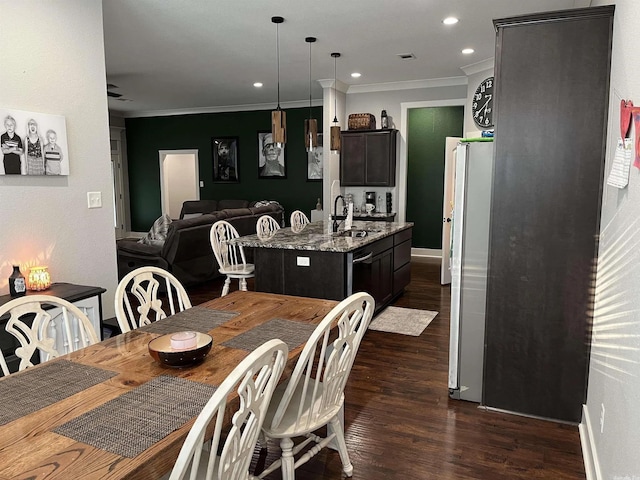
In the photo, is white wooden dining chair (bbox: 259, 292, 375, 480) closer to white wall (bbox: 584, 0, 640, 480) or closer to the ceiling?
white wall (bbox: 584, 0, 640, 480)

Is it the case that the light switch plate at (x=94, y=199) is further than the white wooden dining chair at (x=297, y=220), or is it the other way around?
the white wooden dining chair at (x=297, y=220)

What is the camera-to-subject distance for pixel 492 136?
2.89 meters

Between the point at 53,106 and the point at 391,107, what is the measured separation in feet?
17.3

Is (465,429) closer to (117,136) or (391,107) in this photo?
(391,107)

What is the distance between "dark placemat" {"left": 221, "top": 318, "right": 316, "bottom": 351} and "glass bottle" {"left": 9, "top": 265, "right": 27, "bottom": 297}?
1787mm

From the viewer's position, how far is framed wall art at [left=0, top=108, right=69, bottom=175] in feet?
9.62

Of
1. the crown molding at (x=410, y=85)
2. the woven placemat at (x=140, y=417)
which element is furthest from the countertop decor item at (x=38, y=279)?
the crown molding at (x=410, y=85)

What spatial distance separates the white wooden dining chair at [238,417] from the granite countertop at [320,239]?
7.79ft

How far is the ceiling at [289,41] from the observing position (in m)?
3.98

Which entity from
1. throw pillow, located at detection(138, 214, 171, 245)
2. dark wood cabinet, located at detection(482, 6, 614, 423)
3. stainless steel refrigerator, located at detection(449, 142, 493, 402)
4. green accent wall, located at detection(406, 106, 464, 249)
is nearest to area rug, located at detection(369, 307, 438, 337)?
Result: stainless steel refrigerator, located at detection(449, 142, 493, 402)

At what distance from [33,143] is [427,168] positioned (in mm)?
6459

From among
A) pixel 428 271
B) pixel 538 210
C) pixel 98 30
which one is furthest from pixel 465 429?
pixel 428 271

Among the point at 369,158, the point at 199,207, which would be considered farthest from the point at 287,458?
the point at 199,207

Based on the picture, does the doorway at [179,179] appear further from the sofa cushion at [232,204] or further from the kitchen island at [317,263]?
the kitchen island at [317,263]
